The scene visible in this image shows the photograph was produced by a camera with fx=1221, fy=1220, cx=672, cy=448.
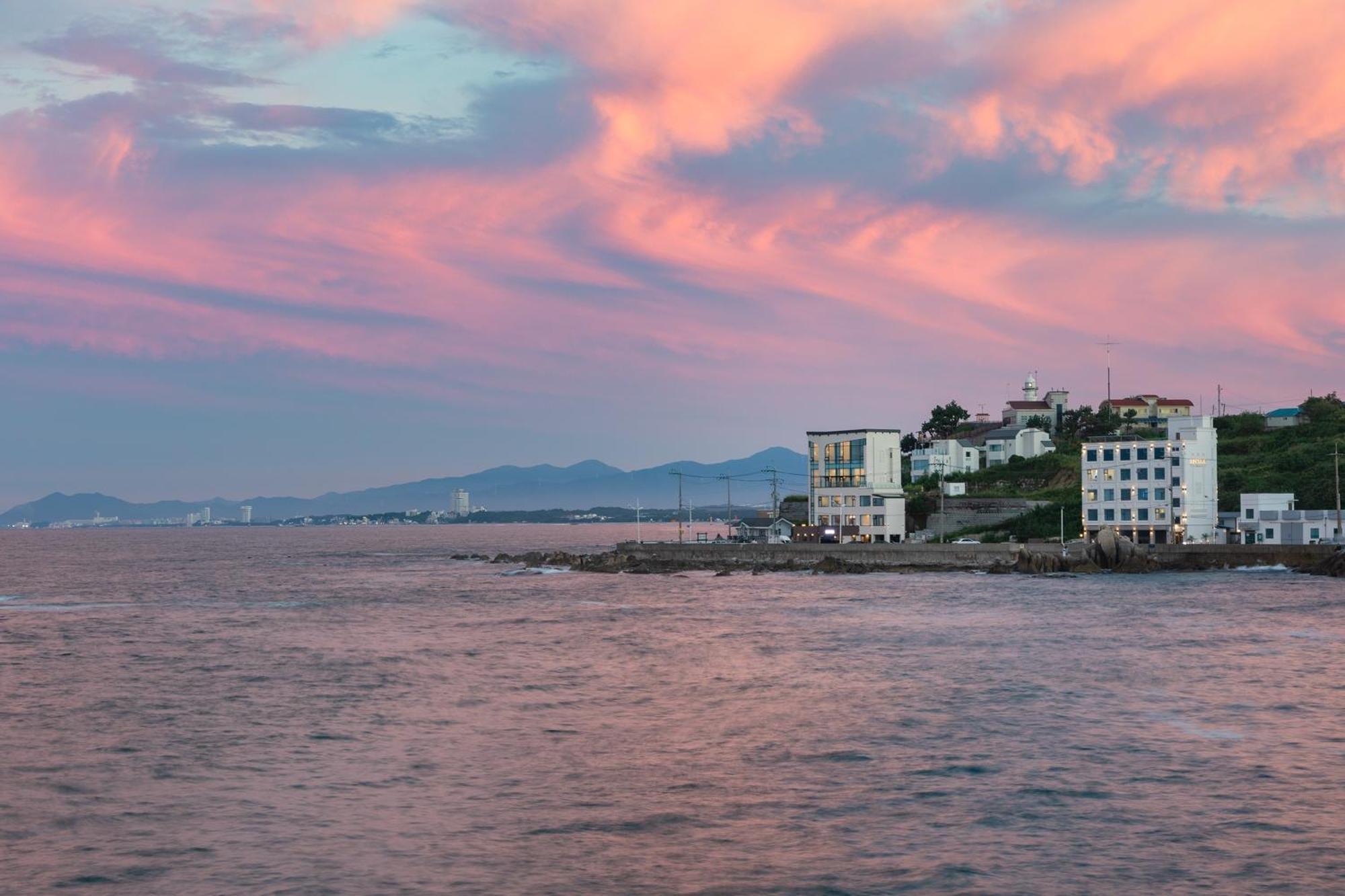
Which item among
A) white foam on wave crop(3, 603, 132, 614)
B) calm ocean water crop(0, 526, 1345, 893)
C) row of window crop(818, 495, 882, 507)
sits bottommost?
calm ocean water crop(0, 526, 1345, 893)

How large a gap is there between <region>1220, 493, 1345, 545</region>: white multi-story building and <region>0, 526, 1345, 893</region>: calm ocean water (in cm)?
5560

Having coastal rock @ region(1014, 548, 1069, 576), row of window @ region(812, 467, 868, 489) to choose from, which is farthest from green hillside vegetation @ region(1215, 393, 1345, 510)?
row of window @ region(812, 467, 868, 489)

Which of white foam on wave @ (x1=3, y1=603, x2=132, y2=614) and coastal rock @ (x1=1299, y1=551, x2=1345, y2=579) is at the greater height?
coastal rock @ (x1=1299, y1=551, x2=1345, y2=579)

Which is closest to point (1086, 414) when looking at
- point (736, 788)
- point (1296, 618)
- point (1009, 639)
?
point (1296, 618)

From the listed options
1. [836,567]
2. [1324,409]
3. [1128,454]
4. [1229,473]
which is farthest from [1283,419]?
[836,567]

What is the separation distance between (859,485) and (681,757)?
116227 mm

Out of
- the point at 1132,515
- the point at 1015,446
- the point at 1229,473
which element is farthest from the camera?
the point at 1015,446

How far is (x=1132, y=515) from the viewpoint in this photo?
427 feet

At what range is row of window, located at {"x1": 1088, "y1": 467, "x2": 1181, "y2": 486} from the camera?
12812 cm

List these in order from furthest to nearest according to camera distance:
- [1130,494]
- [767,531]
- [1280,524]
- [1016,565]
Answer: [767,531] < [1130,494] < [1280,524] < [1016,565]

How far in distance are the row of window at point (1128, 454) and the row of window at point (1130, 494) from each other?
3.21m

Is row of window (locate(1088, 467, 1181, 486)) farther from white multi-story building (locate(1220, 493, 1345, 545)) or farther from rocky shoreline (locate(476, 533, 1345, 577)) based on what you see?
rocky shoreline (locate(476, 533, 1345, 577))

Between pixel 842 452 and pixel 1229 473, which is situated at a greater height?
pixel 842 452

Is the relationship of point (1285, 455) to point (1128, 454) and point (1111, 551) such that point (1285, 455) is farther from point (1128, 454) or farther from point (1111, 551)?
point (1111, 551)
